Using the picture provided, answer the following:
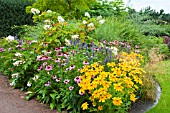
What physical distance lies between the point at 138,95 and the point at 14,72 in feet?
7.97

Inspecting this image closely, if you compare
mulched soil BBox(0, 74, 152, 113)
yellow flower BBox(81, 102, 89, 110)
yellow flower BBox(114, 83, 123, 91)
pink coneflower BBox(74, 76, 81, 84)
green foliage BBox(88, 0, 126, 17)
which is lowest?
green foliage BBox(88, 0, 126, 17)

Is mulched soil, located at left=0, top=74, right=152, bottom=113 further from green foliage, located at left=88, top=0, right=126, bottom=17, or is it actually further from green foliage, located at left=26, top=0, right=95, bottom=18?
green foliage, located at left=88, top=0, right=126, bottom=17

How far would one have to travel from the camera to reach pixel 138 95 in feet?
18.6

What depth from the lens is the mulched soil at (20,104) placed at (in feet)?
16.2

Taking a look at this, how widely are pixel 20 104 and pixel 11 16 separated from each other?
688 cm

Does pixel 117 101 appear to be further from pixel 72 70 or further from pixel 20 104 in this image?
pixel 20 104

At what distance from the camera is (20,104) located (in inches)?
203

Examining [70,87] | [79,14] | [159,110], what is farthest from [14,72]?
[79,14]

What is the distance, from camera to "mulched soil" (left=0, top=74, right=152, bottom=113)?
16.2 ft

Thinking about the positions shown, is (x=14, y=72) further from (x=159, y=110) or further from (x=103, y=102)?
(x=159, y=110)

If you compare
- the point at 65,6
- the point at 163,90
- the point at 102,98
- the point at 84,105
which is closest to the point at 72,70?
the point at 84,105

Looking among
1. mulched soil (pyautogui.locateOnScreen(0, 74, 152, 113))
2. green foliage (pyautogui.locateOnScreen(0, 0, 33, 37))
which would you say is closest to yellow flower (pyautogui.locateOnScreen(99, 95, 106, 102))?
→ mulched soil (pyautogui.locateOnScreen(0, 74, 152, 113))

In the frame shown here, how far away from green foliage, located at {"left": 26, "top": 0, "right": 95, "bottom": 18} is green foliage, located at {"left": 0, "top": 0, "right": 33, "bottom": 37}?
1156 millimetres

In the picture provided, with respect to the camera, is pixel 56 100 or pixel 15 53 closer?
pixel 56 100
